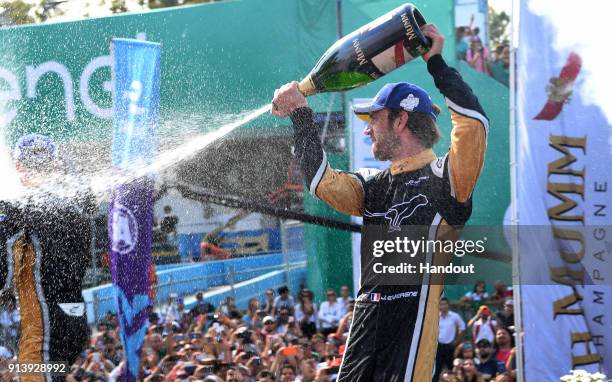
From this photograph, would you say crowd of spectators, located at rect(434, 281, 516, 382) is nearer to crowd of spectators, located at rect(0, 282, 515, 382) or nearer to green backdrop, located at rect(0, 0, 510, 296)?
crowd of spectators, located at rect(0, 282, 515, 382)

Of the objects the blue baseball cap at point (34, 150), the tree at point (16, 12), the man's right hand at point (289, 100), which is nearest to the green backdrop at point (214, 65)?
the tree at point (16, 12)

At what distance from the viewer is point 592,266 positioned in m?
7.53

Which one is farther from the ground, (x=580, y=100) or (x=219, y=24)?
(x=219, y=24)

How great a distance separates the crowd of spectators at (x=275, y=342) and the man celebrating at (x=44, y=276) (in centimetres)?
207

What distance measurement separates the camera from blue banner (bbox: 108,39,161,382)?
7887mm

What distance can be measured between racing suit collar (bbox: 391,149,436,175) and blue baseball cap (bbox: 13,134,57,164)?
2647 millimetres

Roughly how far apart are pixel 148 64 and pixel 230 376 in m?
2.83

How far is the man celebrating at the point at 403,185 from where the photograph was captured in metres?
4.36

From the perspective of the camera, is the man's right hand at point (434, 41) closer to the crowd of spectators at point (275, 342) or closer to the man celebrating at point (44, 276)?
the man celebrating at point (44, 276)

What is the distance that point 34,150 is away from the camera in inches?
245

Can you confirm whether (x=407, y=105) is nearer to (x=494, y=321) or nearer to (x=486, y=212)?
(x=494, y=321)

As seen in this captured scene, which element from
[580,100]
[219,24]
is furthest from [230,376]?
A: [219,24]

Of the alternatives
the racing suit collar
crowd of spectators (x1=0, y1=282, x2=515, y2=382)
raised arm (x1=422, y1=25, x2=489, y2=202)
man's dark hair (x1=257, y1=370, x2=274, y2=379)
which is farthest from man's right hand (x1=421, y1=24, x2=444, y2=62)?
man's dark hair (x1=257, y1=370, x2=274, y2=379)

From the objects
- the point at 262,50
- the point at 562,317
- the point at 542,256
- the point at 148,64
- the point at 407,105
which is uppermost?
the point at 262,50
